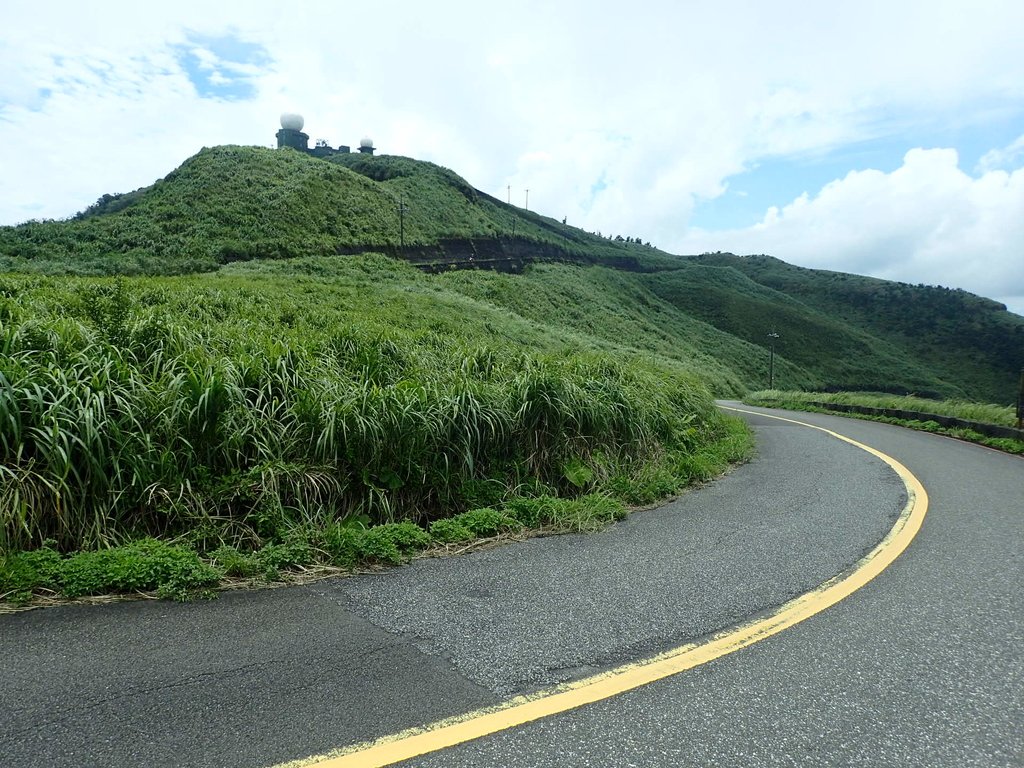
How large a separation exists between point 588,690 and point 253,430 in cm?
366

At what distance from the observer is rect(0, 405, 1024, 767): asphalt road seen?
2324mm

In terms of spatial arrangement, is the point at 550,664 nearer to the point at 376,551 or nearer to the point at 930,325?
the point at 376,551

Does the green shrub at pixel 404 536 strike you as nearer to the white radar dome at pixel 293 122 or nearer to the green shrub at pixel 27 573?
the green shrub at pixel 27 573

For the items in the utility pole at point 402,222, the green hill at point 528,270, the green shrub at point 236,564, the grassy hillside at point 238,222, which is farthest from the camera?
the utility pole at point 402,222

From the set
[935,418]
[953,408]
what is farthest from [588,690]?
[953,408]

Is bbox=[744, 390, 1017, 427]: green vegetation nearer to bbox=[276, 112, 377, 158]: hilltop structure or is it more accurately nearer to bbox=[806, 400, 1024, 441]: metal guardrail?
bbox=[806, 400, 1024, 441]: metal guardrail

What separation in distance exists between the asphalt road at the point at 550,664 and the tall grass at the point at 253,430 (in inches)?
45.8

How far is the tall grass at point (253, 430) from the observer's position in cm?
439

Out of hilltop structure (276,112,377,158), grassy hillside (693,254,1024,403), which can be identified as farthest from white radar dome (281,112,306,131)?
grassy hillside (693,254,1024,403)

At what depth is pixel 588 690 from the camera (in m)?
2.72

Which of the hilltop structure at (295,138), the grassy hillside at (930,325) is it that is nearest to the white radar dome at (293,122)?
the hilltop structure at (295,138)

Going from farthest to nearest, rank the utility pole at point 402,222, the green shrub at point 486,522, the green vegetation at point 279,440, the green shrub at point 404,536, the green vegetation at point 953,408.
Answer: the utility pole at point 402,222
the green vegetation at point 953,408
the green shrub at point 486,522
the green shrub at point 404,536
the green vegetation at point 279,440

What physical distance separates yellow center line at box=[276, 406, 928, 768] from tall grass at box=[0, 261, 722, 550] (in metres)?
2.70

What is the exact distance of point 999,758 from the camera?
234 centimetres
